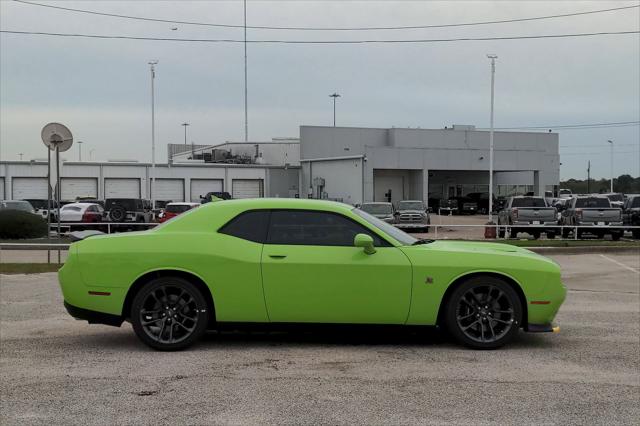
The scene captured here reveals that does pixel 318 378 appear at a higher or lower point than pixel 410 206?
lower

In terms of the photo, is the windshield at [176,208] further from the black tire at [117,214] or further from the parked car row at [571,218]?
the parked car row at [571,218]

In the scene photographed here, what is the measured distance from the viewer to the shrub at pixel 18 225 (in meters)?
22.7

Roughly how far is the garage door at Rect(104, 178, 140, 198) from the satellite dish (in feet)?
133

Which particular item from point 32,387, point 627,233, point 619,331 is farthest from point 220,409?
point 627,233

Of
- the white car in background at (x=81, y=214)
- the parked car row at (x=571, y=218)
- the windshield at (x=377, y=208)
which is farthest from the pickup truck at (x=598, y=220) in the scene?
the white car in background at (x=81, y=214)

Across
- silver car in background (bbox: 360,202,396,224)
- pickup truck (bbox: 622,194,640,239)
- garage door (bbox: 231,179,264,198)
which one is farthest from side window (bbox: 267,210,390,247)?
garage door (bbox: 231,179,264,198)

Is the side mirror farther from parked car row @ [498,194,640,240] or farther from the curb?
parked car row @ [498,194,640,240]

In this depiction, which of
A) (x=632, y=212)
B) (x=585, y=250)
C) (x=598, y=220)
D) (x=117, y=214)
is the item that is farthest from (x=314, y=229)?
(x=632, y=212)

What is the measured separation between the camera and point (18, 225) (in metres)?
22.9

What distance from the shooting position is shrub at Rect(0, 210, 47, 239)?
22.7m

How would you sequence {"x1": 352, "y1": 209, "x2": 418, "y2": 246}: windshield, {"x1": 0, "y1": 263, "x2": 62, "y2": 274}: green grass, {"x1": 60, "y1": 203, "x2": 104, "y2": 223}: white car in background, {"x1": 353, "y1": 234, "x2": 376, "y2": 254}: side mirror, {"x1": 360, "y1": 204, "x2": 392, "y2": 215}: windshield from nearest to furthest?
{"x1": 353, "y1": 234, "x2": 376, "y2": 254}: side mirror < {"x1": 352, "y1": 209, "x2": 418, "y2": 246}: windshield < {"x1": 0, "y1": 263, "x2": 62, "y2": 274}: green grass < {"x1": 60, "y1": 203, "x2": 104, "y2": 223}: white car in background < {"x1": 360, "y1": 204, "x2": 392, "y2": 215}: windshield

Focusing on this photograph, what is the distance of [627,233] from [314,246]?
25.2 metres

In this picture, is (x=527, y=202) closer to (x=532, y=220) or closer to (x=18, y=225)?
(x=532, y=220)

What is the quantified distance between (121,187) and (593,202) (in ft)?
126
